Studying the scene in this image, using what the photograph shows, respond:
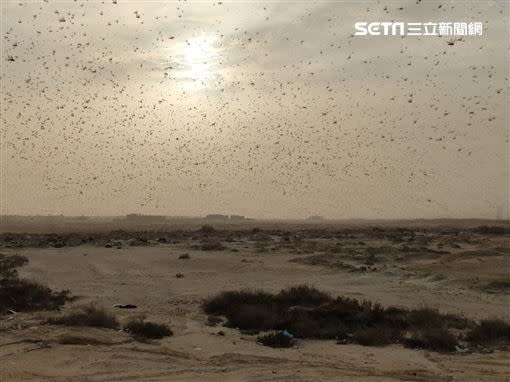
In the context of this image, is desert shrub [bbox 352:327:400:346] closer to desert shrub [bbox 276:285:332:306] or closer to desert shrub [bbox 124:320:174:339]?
desert shrub [bbox 276:285:332:306]

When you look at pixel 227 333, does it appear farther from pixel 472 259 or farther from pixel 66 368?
pixel 472 259

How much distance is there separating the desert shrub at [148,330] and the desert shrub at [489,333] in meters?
7.38

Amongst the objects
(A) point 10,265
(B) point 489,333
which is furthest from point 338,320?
(A) point 10,265

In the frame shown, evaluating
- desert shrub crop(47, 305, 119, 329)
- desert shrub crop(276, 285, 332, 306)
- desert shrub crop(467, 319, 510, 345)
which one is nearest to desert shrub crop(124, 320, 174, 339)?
desert shrub crop(47, 305, 119, 329)

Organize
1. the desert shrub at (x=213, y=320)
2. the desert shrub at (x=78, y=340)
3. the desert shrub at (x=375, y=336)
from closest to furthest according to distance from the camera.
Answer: the desert shrub at (x=78, y=340) < the desert shrub at (x=375, y=336) < the desert shrub at (x=213, y=320)

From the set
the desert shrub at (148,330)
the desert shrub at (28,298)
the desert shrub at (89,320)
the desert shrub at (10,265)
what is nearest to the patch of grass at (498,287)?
the desert shrub at (148,330)

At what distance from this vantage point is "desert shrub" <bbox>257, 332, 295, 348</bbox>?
1219 cm

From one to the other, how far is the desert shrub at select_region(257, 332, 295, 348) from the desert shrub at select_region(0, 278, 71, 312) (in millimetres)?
7419

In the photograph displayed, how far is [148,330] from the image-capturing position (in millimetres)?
12703

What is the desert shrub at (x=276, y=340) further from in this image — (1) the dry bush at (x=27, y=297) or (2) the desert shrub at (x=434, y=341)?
(1) the dry bush at (x=27, y=297)

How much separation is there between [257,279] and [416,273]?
26.3ft

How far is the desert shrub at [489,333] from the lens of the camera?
1277cm

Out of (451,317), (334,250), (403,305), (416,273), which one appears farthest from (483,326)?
(334,250)

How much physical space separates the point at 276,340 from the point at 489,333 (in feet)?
17.5
